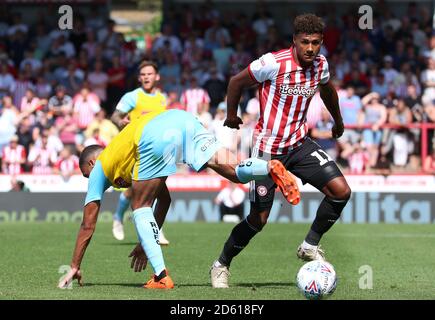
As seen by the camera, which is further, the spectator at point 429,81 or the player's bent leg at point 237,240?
the spectator at point 429,81

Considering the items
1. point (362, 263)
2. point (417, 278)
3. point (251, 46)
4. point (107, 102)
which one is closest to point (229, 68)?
point (251, 46)

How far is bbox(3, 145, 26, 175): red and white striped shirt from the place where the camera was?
21.5 m

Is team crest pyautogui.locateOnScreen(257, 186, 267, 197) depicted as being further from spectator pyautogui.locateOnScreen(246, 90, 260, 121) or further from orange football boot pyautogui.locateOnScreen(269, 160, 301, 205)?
spectator pyautogui.locateOnScreen(246, 90, 260, 121)

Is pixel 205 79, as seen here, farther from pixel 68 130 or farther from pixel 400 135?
pixel 400 135

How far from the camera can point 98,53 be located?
24359 mm

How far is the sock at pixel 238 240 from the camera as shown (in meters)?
9.86

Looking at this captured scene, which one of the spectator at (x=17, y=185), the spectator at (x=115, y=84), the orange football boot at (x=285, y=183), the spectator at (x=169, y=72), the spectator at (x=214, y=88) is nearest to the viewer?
the orange football boot at (x=285, y=183)

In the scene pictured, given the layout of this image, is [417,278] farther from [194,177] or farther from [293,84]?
[194,177]

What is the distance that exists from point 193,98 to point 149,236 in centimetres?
1349

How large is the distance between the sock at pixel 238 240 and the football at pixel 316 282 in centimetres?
119

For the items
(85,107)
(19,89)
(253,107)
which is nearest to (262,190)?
(253,107)

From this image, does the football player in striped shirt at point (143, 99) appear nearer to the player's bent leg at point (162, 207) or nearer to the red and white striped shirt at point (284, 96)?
the player's bent leg at point (162, 207)

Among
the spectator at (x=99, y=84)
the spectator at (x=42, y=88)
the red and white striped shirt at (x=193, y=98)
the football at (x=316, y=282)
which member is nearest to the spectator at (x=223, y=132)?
the red and white striped shirt at (x=193, y=98)

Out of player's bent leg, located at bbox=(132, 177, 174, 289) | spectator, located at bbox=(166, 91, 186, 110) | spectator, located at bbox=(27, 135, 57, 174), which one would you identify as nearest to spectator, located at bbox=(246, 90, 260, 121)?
spectator, located at bbox=(166, 91, 186, 110)
